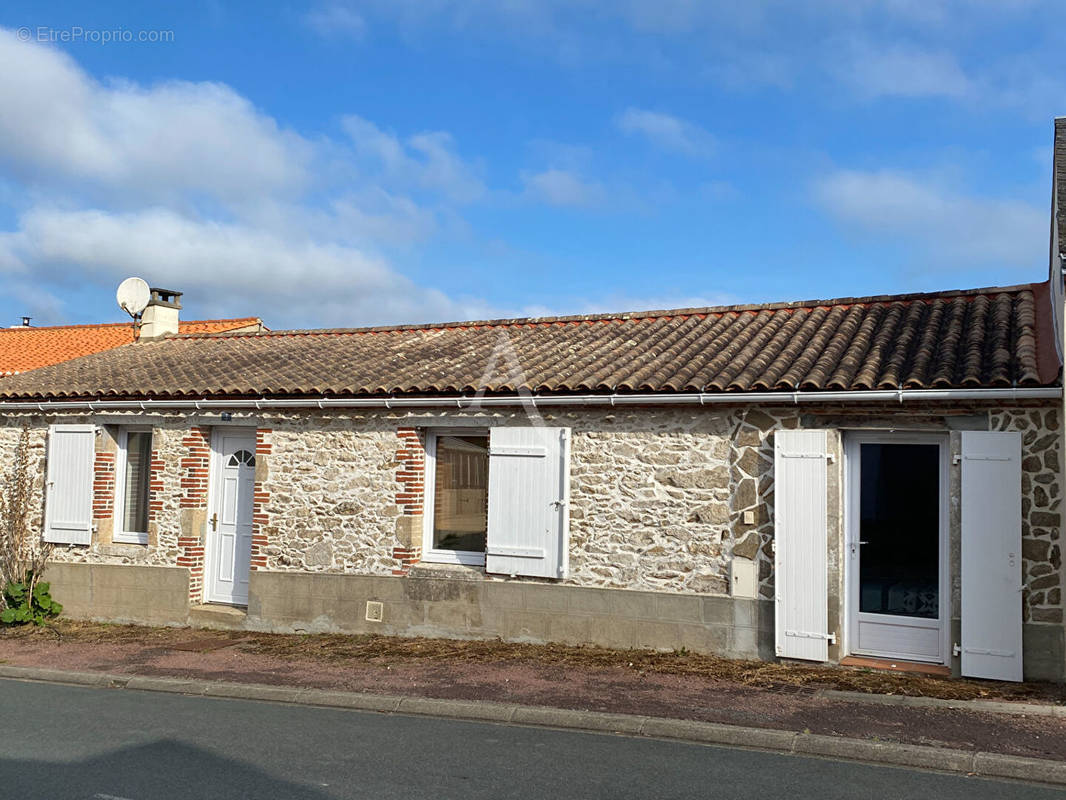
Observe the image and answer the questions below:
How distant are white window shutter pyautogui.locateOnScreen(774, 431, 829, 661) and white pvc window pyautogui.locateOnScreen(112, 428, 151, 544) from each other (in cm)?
806

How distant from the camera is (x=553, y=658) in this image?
8.92 m

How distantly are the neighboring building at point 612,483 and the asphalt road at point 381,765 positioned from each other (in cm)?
270

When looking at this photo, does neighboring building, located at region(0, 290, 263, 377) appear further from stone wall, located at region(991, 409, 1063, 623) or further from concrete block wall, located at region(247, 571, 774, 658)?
stone wall, located at region(991, 409, 1063, 623)

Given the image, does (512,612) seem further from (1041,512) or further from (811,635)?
(1041,512)

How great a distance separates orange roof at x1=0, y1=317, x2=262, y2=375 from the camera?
20297 millimetres

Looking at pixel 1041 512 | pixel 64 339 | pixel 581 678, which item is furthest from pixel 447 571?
pixel 64 339

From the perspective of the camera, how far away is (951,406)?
26.3 feet

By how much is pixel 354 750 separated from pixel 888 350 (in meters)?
6.16

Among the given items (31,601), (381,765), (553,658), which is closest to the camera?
(381,765)

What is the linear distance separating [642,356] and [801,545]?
2918mm

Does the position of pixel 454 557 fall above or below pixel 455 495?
below

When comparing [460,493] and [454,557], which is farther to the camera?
[460,493]

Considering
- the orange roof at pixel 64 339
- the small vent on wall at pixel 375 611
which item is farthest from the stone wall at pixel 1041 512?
the orange roof at pixel 64 339

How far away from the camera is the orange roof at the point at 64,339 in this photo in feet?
66.6
